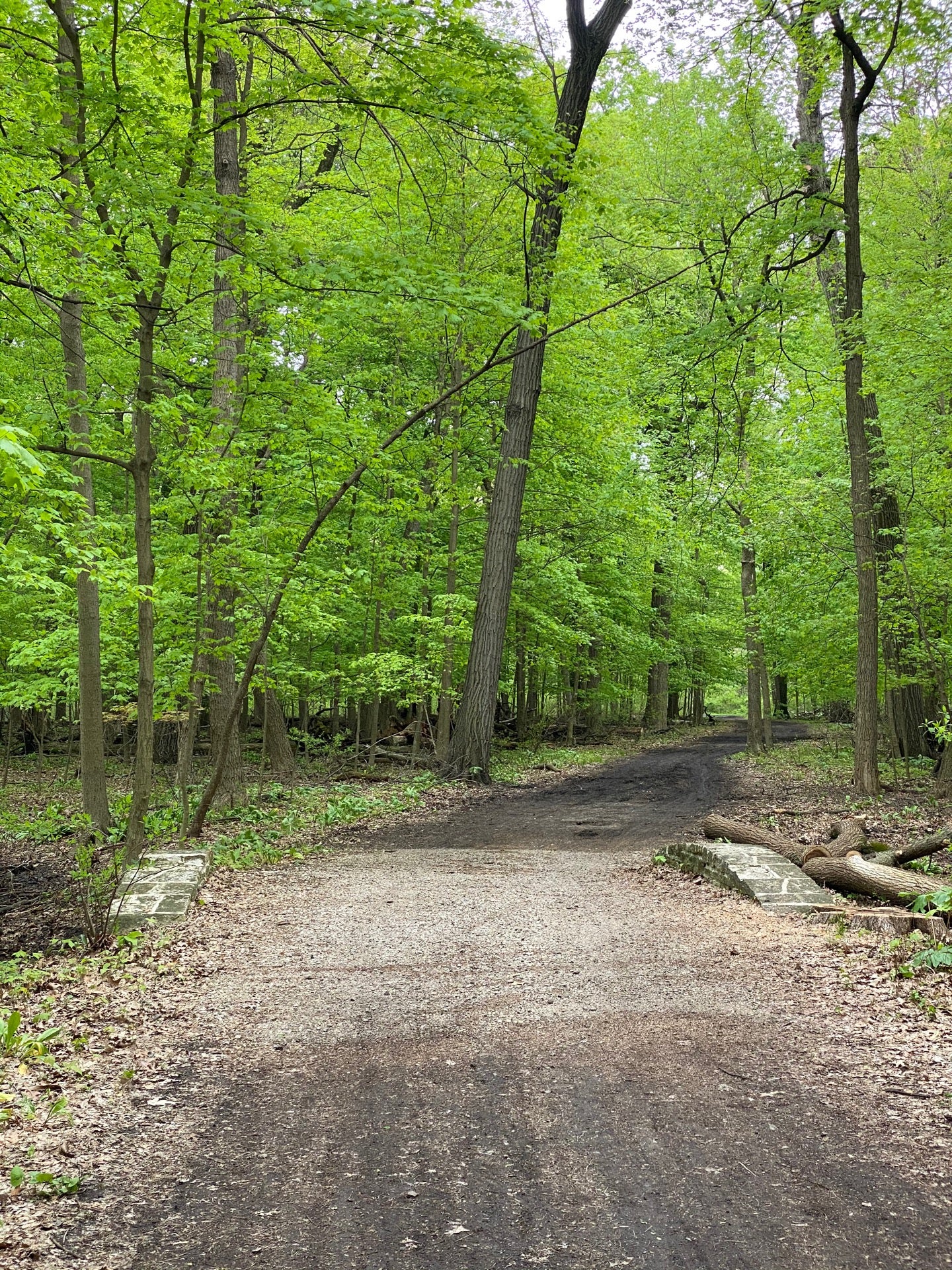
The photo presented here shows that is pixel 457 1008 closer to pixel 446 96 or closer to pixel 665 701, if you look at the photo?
pixel 446 96

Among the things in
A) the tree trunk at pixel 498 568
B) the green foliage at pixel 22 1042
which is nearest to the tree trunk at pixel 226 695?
the tree trunk at pixel 498 568

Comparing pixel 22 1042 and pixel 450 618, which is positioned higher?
pixel 450 618

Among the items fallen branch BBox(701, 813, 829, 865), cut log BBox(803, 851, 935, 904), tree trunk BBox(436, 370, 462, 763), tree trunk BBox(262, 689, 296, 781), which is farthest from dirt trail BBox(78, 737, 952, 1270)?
tree trunk BBox(262, 689, 296, 781)

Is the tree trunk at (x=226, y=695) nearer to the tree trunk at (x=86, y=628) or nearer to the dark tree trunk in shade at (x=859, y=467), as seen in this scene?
the tree trunk at (x=86, y=628)

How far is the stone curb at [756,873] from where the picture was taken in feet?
21.2

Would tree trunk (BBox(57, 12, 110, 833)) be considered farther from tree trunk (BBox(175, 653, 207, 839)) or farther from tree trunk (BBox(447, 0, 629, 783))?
tree trunk (BBox(447, 0, 629, 783))

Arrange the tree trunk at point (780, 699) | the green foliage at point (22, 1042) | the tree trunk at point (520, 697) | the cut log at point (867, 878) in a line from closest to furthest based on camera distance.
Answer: the green foliage at point (22, 1042), the cut log at point (867, 878), the tree trunk at point (520, 697), the tree trunk at point (780, 699)

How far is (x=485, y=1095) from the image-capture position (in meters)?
3.49

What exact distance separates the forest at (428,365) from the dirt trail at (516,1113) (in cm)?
245

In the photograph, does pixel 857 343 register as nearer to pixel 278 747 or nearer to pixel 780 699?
pixel 278 747

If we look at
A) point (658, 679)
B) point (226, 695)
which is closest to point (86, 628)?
point (226, 695)

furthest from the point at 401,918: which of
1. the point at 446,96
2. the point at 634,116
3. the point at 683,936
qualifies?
the point at 634,116

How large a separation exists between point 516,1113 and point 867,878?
453cm

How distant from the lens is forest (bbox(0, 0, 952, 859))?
6.54m
